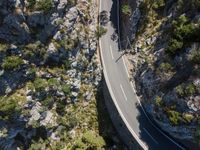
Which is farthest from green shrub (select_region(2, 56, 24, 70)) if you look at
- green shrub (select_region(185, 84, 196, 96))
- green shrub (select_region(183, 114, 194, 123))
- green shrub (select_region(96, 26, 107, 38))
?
green shrub (select_region(183, 114, 194, 123))

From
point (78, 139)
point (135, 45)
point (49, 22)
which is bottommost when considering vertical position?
point (78, 139)

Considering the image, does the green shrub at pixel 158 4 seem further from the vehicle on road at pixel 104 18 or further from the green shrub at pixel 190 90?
the green shrub at pixel 190 90

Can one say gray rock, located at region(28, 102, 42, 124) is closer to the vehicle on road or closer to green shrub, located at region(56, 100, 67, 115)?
green shrub, located at region(56, 100, 67, 115)

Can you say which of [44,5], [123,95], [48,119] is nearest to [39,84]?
[48,119]

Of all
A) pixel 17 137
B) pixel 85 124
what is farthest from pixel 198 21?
pixel 17 137

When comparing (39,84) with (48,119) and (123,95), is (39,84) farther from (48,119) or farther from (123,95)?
(123,95)

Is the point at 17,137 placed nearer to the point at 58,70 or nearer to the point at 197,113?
the point at 58,70

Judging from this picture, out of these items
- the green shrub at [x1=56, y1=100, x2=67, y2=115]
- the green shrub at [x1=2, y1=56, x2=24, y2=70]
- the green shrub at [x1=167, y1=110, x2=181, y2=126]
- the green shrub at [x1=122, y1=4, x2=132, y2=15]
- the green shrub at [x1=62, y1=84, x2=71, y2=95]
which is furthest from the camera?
the green shrub at [x1=56, y1=100, x2=67, y2=115]

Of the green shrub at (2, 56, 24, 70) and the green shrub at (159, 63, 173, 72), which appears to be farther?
the green shrub at (2, 56, 24, 70)
